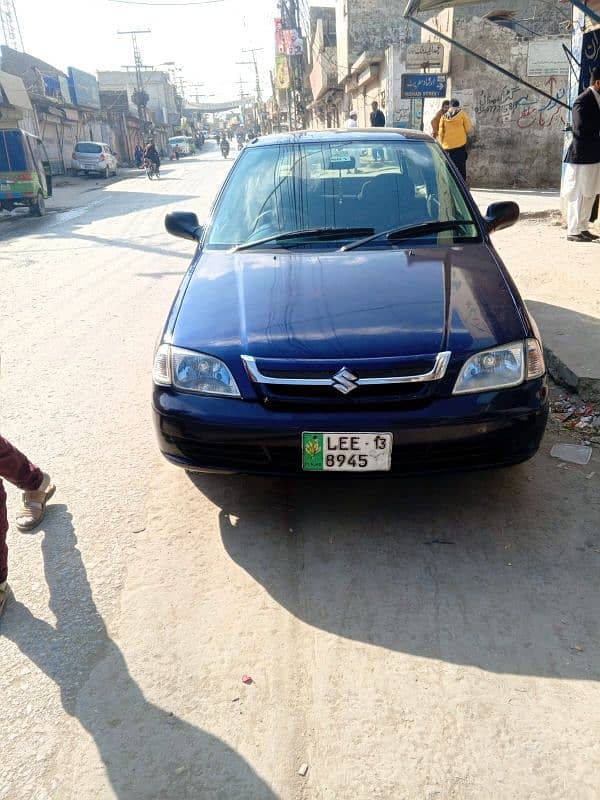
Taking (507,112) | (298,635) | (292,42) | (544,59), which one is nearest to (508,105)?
(507,112)

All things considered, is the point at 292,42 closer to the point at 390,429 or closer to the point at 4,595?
the point at 390,429

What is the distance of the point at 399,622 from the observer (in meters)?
2.42

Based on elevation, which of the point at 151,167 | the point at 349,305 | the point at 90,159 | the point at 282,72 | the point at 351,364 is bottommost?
the point at 151,167

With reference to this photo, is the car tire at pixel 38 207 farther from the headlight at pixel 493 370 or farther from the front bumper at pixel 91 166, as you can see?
the front bumper at pixel 91 166

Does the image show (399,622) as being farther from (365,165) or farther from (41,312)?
(41,312)

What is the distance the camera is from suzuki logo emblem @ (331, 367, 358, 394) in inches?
103

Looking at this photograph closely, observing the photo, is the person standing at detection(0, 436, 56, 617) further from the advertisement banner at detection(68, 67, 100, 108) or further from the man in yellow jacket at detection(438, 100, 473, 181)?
the advertisement banner at detection(68, 67, 100, 108)

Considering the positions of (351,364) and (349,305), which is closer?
(351,364)

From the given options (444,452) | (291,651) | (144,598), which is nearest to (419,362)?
(444,452)

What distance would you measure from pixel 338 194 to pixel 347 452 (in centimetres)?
196

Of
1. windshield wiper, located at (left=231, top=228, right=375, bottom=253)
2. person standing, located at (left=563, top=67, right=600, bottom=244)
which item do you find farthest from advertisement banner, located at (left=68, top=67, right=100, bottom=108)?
windshield wiper, located at (left=231, top=228, right=375, bottom=253)

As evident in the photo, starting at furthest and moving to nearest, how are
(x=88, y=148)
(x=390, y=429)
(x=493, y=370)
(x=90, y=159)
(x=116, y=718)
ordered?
(x=88, y=148) → (x=90, y=159) → (x=493, y=370) → (x=390, y=429) → (x=116, y=718)

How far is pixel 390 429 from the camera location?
2.61 meters

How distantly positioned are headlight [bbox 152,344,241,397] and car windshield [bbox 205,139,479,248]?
3.60 feet
